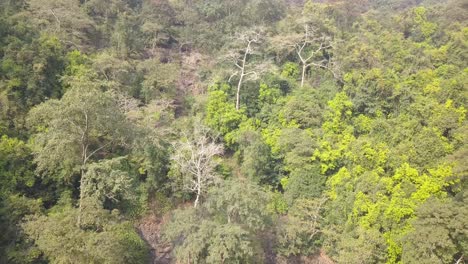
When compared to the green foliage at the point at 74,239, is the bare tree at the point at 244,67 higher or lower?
higher

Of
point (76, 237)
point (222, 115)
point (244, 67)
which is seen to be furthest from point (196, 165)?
point (244, 67)

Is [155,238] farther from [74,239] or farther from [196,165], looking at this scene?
[74,239]

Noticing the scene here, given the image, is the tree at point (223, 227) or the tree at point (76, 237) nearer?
the tree at point (76, 237)

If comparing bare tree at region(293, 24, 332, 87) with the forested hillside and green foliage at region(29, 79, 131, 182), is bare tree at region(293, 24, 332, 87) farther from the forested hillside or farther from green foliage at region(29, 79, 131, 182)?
green foliage at region(29, 79, 131, 182)

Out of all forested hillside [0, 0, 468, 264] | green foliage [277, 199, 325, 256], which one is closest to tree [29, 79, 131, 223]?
forested hillside [0, 0, 468, 264]

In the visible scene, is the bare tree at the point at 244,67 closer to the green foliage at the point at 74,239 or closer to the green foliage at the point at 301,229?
the green foliage at the point at 301,229

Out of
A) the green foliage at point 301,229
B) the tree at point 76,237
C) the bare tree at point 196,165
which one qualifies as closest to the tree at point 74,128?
the tree at point 76,237

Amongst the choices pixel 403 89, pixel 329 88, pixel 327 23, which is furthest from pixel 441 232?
pixel 327 23

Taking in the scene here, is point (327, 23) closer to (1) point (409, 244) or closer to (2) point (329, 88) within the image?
(2) point (329, 88)
